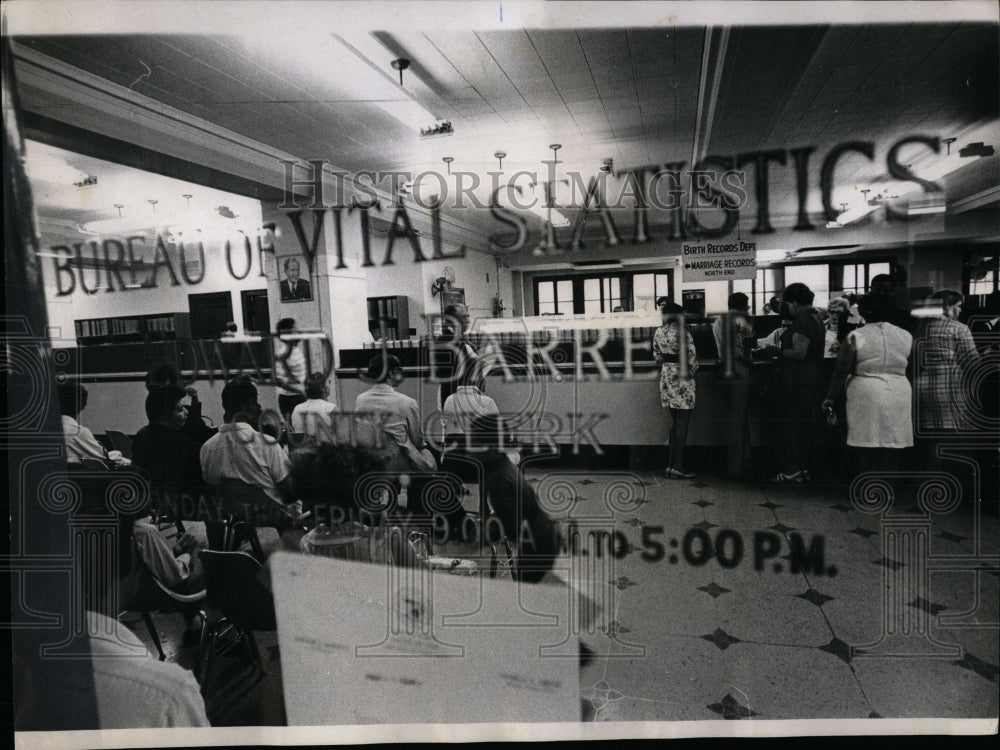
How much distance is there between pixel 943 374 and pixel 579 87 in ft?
8.10

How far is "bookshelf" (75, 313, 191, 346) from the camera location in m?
3.19

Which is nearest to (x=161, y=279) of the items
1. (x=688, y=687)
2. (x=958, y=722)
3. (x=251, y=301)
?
(x=688, y=687)

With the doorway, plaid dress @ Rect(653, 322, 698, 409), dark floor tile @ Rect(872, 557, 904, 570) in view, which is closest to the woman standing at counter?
plaid dress @ Rect(653, 322, 698, 409)

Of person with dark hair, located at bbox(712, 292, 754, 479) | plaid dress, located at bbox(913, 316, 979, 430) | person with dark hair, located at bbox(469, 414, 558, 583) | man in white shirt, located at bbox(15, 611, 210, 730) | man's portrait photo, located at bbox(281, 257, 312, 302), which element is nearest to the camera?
man in white shirt, located at bbox(15, 611, 210, 730)

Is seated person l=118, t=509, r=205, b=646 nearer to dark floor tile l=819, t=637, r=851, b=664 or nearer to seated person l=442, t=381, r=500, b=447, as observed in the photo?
seated person l=442, t=381, r=500, b=447

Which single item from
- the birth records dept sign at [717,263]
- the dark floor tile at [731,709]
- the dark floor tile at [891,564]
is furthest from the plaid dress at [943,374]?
the dark floor tile at [731,709]

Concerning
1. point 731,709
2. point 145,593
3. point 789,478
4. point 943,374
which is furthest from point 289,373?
point 789,478

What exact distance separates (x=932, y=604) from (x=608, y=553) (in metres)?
1.25

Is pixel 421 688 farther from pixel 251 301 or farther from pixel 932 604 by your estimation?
pixel 251 301

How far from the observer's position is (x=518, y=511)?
2498 mm

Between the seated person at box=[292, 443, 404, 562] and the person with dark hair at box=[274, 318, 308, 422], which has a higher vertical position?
the person with dark hair at box=[274, 318, 308, 422]

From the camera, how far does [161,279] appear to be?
2.82 metres

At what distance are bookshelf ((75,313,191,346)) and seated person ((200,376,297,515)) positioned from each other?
0.80 metres

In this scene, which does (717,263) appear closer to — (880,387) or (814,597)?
(880,387)
